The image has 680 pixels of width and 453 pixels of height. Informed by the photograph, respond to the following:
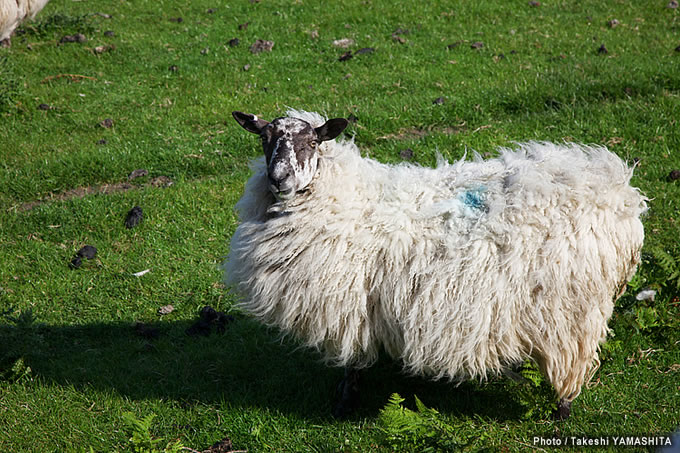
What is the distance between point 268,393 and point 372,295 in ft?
4.18

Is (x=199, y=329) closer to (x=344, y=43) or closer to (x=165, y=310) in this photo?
(x=165, y=310)

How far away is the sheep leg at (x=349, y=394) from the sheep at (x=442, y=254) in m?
0.27

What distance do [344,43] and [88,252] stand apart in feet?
18.6

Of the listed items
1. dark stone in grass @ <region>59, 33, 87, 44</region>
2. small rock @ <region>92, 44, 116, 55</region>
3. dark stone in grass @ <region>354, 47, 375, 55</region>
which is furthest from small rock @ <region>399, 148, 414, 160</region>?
dark stone in grass @ <region>59, 33, 87, 44</region>

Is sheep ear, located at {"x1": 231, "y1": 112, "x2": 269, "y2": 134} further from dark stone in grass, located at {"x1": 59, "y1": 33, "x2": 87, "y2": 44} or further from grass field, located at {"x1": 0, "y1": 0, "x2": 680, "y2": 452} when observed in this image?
dark stone in grass, located at {"x1": 59, "y1": 33, "x2": 87, "y2": 44}

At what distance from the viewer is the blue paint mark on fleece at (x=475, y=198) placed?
12.7ft

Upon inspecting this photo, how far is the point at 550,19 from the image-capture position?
10.3m

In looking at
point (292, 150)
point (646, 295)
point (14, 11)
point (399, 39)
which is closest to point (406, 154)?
point (646, 295)

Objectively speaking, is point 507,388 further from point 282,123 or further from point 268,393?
point 282,123

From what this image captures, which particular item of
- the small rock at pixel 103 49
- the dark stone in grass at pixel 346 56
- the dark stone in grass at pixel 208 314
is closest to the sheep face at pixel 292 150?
the dark stone in grass at pixel 208 314

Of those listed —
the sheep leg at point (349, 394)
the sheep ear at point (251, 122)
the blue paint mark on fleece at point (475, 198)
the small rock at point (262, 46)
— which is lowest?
the sheep leg at point (349, 394)

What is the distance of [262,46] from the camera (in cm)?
988

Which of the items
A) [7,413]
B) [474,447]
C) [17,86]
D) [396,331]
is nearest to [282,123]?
[396,331]

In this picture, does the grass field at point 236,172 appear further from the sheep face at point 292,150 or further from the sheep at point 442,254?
the sheep face at point 292,150
